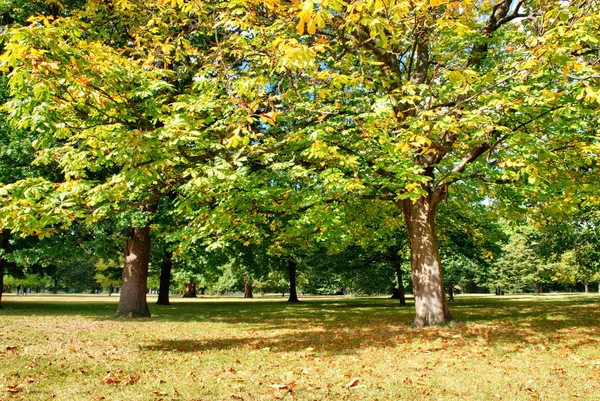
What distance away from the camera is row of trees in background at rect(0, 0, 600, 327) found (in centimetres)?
677

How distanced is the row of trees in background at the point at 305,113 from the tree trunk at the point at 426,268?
4cm

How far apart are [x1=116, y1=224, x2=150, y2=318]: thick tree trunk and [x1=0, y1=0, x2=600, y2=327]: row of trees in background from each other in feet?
8.21

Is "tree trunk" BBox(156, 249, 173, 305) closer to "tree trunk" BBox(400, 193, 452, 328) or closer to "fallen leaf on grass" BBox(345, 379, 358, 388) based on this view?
"tree trunk" BBox(400, 193, 452, 328)

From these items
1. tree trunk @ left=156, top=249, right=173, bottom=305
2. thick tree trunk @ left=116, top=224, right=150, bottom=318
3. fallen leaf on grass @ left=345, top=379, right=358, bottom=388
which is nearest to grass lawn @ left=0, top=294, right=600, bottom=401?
fallen leaf on grass @ left=345, top=379, right=358, bottom=388

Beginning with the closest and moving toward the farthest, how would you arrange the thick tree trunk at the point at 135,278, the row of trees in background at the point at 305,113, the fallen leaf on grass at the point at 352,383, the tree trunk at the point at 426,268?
the fallen leaf on grass at the point at 352,383
the row of trees in background at the point at 305,113
the tree trunk at the point at 426,268
the thick tree trunk at the point at 135,278

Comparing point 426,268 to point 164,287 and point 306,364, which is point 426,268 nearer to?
point 306,364

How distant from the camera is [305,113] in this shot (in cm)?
1114

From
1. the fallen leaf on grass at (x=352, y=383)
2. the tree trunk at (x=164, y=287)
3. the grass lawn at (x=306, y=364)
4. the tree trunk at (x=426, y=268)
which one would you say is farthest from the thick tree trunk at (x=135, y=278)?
the tree trunk at (x=164, y=287)

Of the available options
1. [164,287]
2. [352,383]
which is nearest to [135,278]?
[352,383]

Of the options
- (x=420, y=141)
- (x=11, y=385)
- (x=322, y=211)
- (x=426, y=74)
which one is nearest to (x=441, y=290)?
(x=322, y=211)

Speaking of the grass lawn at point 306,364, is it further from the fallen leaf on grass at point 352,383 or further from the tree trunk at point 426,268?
the tree trunk at point 426,268

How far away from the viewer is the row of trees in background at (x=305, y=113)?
677cm

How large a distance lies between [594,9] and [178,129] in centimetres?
790

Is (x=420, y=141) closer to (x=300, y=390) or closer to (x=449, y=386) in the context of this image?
(x=449, y=386)
